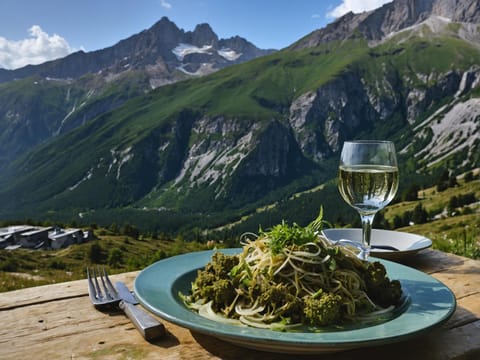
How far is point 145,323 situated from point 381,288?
139 centimetres

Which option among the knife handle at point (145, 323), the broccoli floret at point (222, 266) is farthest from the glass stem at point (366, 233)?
the knife handle at point (145, 323)

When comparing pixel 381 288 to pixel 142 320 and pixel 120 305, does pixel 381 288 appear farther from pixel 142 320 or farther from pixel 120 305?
pixel 120 305

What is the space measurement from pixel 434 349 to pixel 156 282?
1.69 meters

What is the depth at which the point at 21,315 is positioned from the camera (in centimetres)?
300

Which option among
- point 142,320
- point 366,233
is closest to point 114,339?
point 142,320

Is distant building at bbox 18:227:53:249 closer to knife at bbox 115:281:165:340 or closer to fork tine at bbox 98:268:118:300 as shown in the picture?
fork tine at bbox 98:268:118:300

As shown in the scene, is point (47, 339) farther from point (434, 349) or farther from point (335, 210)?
point (335, 210)

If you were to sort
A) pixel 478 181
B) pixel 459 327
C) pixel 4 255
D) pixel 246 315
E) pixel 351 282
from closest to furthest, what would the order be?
pixel 246 315
pixel 351 282
pixel 459 327
pixel 4 255
pixel 478 181

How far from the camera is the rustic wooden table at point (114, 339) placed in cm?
241

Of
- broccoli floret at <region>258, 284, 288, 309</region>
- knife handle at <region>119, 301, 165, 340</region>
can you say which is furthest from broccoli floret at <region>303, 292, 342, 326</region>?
knife handle at <region>119, 301, 165, 340</region>

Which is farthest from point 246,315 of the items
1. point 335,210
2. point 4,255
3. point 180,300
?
point 335,210

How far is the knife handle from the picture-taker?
2.57 meters

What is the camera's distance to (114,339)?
2598 millimetres

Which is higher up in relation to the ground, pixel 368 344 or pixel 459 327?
pixel 368 344
